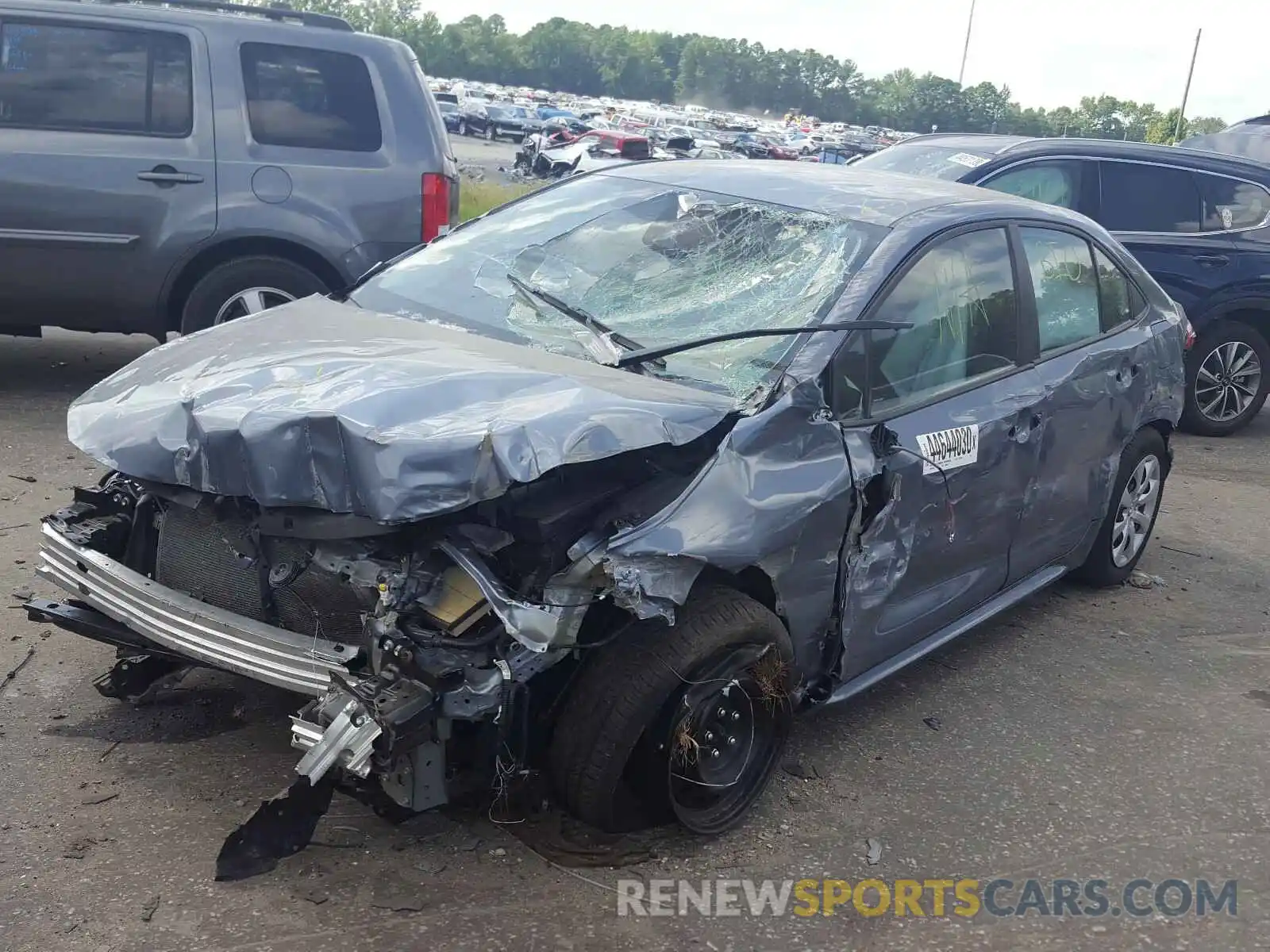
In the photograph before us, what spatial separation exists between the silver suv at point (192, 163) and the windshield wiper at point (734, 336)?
312 centimetres

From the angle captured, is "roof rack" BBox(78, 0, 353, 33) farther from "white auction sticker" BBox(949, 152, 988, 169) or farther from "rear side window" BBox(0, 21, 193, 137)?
"white auction sticker" BBox(949, 152, 988, 169)

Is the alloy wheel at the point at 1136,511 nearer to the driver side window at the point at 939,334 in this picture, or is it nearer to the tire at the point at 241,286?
the driver side window at the point at 939,334

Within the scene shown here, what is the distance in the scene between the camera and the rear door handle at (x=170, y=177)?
6.48 metres

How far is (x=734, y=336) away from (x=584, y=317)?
0.58 meters

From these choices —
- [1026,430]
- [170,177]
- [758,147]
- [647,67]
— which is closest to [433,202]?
[170,177]

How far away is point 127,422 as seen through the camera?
3232mm

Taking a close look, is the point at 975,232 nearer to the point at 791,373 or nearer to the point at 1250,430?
the point at 791,373

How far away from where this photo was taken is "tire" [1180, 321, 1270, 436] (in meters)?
8.61

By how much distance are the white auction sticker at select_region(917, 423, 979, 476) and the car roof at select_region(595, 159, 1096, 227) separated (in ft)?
2.28

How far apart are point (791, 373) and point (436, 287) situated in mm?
1449

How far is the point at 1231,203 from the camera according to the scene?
8602 millimetres

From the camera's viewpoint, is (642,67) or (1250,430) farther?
(642,67)

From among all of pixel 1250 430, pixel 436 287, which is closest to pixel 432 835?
pixel 436 287

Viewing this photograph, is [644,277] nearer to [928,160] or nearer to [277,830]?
[277,830]
